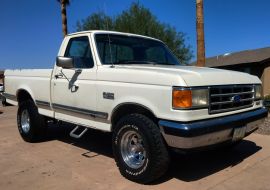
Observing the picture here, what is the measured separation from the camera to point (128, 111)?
16.4 feet

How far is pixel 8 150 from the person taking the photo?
6660 mm

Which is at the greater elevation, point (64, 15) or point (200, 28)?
point (64, 15)

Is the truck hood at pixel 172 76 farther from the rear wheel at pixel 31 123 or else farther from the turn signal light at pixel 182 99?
the rear wheel at pixel 31 123

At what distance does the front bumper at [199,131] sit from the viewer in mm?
4117

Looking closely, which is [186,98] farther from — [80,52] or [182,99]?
[80,52]

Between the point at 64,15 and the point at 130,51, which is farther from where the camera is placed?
the point at 64,15

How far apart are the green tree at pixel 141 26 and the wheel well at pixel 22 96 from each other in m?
16.8

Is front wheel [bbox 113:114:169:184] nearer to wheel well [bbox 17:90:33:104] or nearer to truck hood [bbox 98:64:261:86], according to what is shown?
truck hood [bbox 98:64:261:86]

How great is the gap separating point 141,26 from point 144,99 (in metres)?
20.5

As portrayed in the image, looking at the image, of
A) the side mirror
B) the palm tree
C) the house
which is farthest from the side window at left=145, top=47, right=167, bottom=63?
the house

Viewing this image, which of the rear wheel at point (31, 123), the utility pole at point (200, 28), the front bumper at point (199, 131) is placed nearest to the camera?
the front bumper at point (199, 131)

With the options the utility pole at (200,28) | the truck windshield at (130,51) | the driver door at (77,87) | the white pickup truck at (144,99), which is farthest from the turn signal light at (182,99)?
the utility pole at (200,28)

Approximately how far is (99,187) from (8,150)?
9.13 ft

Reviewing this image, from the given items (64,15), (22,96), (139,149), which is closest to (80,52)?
(139,149)
